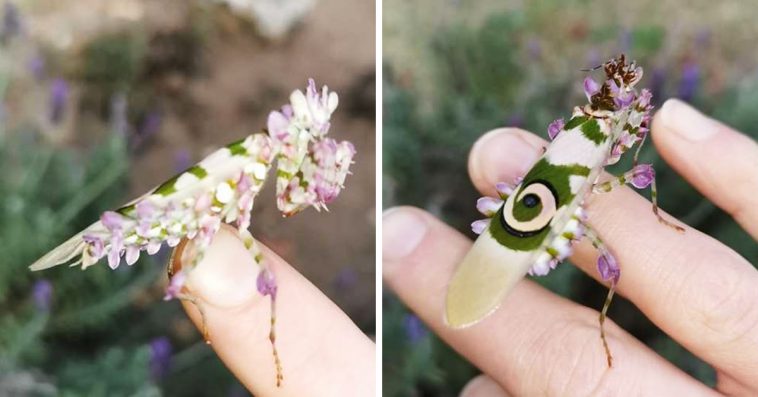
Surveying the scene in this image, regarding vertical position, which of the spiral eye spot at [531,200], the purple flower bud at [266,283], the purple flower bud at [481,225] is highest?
the spiral eye spot at [531,200]

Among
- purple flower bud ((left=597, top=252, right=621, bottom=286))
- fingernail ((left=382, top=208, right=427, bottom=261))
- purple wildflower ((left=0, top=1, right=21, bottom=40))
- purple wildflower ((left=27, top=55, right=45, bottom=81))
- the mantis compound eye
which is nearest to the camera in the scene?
the mantis compound eye

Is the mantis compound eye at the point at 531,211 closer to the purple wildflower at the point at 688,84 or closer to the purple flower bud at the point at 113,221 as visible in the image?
the purple flower bud at the point at 113,221

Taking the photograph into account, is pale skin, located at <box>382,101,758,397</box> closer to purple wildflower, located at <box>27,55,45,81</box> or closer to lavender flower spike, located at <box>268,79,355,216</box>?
lavender flower spike, located at <box>268,79,355,216</box>

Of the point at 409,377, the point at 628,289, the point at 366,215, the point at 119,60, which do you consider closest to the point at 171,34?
the point at 119,60

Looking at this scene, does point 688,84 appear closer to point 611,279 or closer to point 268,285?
point 611,279

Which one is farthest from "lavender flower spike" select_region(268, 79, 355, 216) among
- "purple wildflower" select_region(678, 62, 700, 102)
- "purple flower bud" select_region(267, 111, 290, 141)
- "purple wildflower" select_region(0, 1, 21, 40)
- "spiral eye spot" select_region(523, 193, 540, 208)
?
"purple wildflower" select_region(0, 1, 21, 40)

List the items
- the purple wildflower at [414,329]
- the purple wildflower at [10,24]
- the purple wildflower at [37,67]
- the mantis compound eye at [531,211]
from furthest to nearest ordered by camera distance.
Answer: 1. the purple wildflower at [37,67]
2. the purple wildflower at [10,24]
3. the purple wildflower at [414,329]
4. the mantis compound eye at [531,211]

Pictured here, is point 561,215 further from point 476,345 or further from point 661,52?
point 661,52

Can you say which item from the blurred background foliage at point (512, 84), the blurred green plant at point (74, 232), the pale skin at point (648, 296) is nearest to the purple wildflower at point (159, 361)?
the blurred green plant at point (74, 232)
